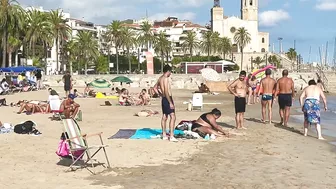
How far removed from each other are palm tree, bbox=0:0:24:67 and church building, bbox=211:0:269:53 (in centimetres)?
8736

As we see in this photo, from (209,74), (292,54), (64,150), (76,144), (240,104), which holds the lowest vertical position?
(64,150)

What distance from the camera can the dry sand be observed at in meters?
6.84

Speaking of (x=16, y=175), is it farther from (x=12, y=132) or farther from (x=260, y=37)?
(x=260, y=37)

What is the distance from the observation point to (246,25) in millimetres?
134250

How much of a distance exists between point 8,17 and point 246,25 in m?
94.7

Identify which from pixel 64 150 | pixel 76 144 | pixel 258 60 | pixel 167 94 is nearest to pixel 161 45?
pixel 258 60

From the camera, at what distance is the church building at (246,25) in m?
132

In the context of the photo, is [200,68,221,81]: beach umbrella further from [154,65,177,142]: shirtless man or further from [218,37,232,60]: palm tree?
[218,37,232,60]: palm tree

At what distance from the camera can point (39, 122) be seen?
14.8m

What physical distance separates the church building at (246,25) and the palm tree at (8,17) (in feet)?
287

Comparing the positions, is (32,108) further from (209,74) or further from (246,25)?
(246,25)

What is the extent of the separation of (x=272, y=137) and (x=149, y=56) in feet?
120

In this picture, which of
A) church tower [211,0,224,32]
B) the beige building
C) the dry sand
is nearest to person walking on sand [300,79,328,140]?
the dry sand

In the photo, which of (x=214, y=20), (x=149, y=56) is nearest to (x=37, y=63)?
(x=149, y=56)
